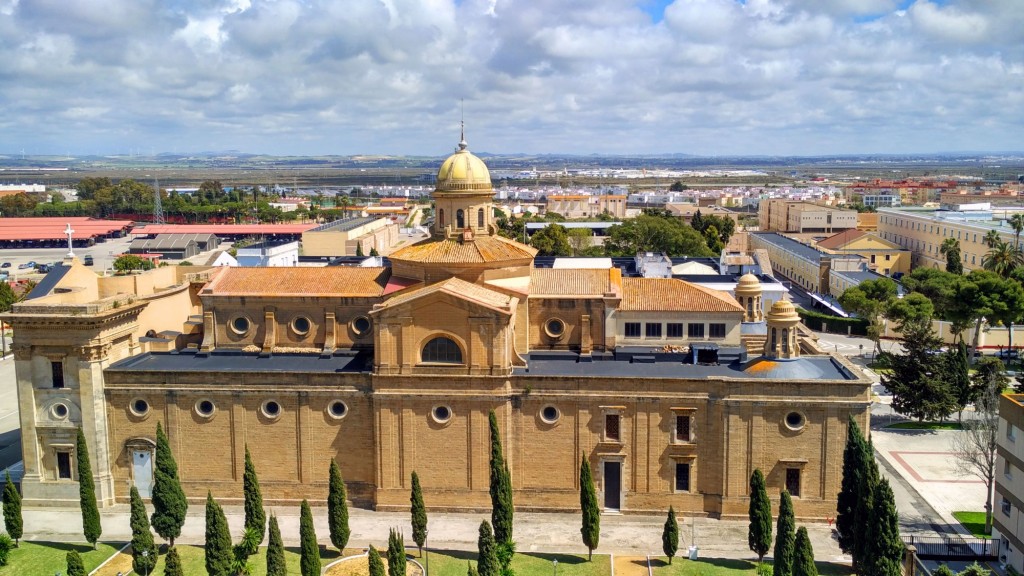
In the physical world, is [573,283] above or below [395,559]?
above

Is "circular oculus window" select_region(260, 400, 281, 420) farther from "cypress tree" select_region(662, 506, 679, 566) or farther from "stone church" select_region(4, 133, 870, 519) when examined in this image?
"cypress tree" select_region(662, 506, 679, 566)

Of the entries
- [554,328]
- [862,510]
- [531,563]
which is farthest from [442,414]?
[862,510]

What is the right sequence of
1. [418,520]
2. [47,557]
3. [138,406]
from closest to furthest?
[418,520] → [47,557] → [138,406]

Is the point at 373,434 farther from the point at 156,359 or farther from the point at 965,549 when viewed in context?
the point at 965,549

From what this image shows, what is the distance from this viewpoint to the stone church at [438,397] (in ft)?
123

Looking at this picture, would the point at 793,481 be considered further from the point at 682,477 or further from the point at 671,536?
the point at 671,536

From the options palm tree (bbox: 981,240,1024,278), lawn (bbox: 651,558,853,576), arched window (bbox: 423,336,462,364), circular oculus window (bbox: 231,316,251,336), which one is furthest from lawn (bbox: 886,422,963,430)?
circular oculus window (bbox: 231,316,251,336)

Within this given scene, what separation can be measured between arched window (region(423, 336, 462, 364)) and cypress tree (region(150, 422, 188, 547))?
36.9 feet

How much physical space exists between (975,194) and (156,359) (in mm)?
164440

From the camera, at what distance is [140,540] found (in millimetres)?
33094

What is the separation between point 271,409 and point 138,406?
621cm

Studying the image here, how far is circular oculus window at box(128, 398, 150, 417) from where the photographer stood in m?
39.7

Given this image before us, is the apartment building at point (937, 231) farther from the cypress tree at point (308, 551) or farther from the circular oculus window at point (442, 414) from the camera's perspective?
the cypress tree at point (308, 551)

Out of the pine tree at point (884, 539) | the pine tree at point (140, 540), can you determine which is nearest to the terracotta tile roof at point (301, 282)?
the pine tree at point (140, 540)
